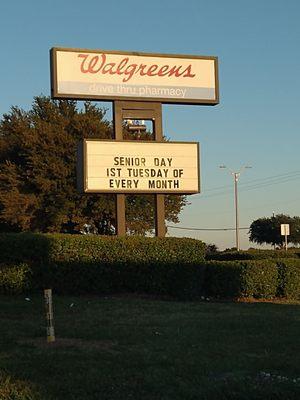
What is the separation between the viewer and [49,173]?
3319 centimetres

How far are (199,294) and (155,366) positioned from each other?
382 inches

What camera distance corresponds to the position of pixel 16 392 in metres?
5.97

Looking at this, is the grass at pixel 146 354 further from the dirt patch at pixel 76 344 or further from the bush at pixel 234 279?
the bush at pixel 234 279

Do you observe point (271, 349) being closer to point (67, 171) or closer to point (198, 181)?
point (198, 181)

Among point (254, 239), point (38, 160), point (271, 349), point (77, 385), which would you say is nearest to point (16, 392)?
point (77, 385)

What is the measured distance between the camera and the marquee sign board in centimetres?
1747

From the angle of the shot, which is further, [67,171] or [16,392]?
[67,171]

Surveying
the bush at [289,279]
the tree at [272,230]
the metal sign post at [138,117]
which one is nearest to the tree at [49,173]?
the metal sign post at [138,117]

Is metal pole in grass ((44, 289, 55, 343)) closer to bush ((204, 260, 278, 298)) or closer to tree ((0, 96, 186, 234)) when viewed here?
bush ((204, 260, 278, 298))

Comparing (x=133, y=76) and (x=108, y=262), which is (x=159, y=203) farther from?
(x=133, y=76)

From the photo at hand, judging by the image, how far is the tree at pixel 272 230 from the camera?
85.6 meters

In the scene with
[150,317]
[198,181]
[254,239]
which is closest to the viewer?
[150,317]

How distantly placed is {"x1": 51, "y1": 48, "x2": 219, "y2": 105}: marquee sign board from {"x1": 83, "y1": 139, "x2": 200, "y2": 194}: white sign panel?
152 centimetres

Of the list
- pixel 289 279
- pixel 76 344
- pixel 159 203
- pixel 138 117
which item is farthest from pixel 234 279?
pixel 76 344
